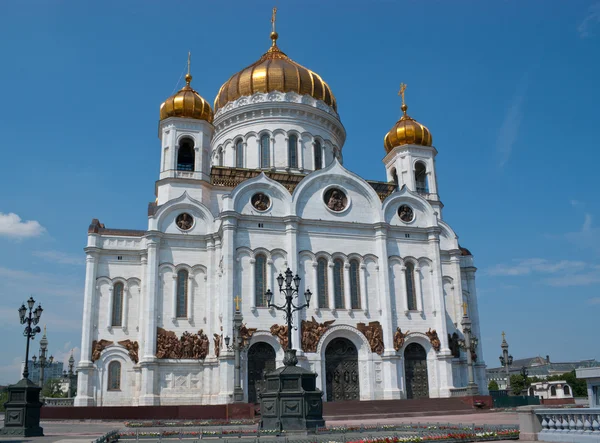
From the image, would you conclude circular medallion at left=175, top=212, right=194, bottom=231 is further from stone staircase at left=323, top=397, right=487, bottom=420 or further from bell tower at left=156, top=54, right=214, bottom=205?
stone staircase at left=323, top=397, right=487, bottom=420

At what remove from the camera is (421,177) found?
132 ft

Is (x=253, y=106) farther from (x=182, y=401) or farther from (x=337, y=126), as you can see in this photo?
(x=182, y=401)

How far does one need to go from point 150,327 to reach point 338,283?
9.96 metres

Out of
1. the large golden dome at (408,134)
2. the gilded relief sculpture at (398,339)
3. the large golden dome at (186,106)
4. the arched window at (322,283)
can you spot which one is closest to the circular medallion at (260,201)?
the arched window at (322,283)

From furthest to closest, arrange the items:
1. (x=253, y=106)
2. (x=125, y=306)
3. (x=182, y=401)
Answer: (x=253, y=106), (x=125, y=306), (x=182, y=401)

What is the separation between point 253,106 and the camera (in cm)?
3850

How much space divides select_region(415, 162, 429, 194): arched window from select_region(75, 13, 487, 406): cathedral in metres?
4.18

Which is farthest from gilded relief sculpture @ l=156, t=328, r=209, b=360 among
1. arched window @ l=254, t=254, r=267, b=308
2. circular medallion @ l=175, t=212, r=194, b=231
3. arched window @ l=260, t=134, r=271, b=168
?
arched window @ l=260, t=134, r=271, b=168

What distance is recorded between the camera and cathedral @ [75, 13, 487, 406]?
97.9ft

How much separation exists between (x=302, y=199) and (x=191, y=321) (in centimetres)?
878

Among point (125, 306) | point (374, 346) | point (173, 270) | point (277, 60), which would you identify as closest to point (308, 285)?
point (374, 346)

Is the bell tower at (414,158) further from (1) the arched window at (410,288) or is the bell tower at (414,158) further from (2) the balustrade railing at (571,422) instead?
(2) the balustrade railing at (571,422)

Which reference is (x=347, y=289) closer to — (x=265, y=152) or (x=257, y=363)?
(x=257, y=363)

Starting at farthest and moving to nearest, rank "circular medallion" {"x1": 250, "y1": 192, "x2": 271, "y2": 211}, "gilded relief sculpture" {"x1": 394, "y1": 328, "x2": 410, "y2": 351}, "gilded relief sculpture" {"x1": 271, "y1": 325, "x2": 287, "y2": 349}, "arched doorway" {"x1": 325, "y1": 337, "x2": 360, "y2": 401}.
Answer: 1. "circular medallion" {"x1": 250, "y1": 192, "x2": 271, "y2": 211}
2. "gilded relief sculpture" {"x1": 394, "y1": 328, "x2": 410, "y2": 351}
3. "arched doorway" {"x1": 325, "y1": 337, "x2": 360, "y2": 401}
4. "gilded relief sculpture" {"x1": 271, "y1": 325, "x2": 287, "y2": 349}
